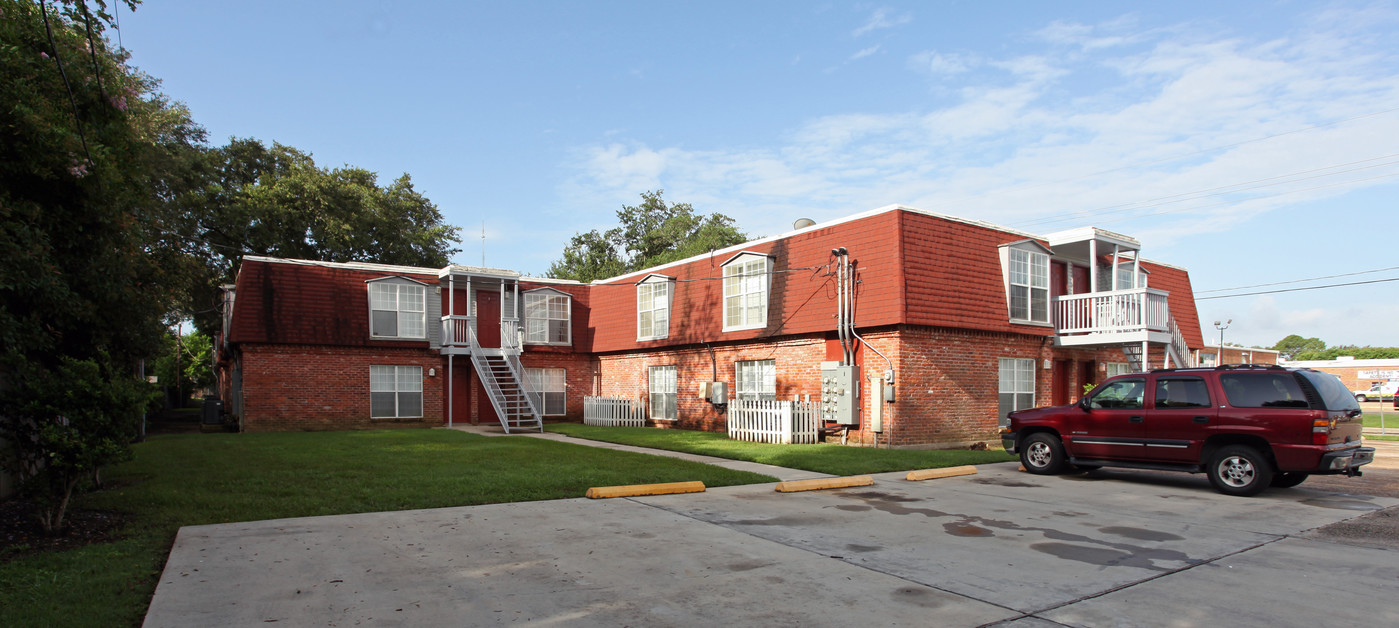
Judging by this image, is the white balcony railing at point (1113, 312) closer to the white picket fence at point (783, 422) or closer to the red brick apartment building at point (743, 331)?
the red brick apartment building at point (743, 331)

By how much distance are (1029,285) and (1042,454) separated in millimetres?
7434

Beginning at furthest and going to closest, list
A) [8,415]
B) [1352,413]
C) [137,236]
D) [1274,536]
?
[137,236] < [1352,413] < [1274,536] < [8,415]

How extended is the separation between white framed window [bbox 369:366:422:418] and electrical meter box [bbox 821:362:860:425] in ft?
46.6

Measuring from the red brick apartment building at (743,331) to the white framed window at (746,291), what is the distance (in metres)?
0.06

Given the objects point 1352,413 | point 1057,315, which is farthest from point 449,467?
point 1057,315

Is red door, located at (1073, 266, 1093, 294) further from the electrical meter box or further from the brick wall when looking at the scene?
the brick wall

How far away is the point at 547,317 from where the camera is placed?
2777cm

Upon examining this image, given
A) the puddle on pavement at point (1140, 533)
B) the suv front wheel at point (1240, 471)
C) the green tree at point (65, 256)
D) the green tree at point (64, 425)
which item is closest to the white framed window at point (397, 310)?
the green tree at point (65, 256)

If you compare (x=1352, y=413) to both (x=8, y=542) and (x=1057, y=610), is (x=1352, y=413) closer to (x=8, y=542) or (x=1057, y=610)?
(x=1057, y=610)

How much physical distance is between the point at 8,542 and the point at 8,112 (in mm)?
4652

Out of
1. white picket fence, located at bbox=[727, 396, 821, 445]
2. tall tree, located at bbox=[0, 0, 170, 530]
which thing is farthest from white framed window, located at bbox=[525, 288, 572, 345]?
tall tree, located at bbox=[0, 0, 170, 530]

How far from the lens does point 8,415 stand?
751 cm

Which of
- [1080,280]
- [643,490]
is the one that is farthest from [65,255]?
[1080,280]

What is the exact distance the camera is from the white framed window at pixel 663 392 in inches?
969
